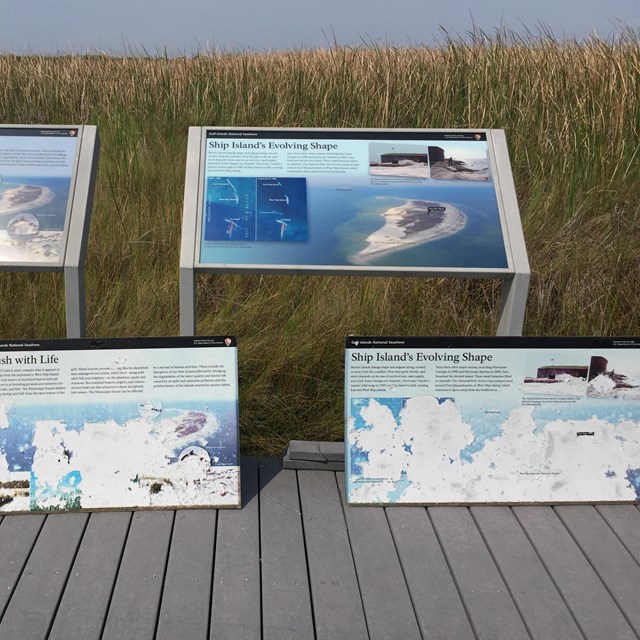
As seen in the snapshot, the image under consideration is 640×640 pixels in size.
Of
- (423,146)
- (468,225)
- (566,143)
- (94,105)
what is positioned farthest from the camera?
(94,105)

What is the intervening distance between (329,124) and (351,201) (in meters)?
3.99

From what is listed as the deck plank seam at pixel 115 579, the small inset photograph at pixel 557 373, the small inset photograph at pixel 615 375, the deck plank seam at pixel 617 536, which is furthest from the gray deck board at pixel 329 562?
the small inset photograph at pixel 615 375

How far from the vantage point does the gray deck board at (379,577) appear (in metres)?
2.12

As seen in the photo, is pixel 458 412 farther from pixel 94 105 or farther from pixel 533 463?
pixel 94 105

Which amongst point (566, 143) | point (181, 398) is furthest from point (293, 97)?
point (181, 398)

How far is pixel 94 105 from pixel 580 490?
6382mm

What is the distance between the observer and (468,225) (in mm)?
2922

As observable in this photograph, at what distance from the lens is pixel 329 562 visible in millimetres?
2412

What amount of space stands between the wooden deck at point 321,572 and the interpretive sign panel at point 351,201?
3.05 ft

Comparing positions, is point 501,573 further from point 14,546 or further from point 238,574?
point 14,546

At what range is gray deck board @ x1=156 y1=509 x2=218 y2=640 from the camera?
210cm

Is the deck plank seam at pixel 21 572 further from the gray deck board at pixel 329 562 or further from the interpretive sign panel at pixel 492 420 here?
the interpretive sign panel at pixel 492 420

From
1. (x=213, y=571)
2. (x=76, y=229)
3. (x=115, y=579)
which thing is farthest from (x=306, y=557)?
(x=76, y=229)

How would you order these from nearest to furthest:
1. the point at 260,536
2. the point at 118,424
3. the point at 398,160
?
the point at 260,536, the point at 118,424, the point at 398,160
